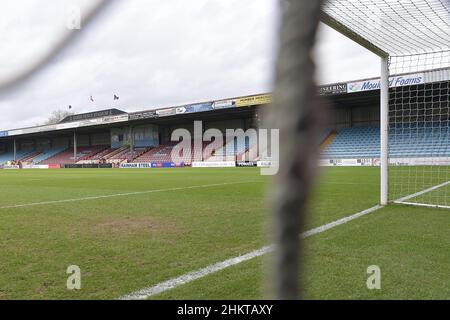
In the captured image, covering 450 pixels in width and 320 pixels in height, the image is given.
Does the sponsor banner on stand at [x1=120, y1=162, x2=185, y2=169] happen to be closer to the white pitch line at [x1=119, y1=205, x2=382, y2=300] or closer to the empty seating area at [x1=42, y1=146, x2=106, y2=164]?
the empty seating area at [x1=42, y1=146, x2=106, y2=164]

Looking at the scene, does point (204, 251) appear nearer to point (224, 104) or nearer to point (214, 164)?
point (224, 104)

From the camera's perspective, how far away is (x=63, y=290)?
3.05 m

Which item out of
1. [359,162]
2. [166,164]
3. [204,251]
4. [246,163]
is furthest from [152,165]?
[204,251]

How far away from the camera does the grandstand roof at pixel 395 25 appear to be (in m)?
5.30

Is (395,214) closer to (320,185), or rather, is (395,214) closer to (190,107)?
(320,185)

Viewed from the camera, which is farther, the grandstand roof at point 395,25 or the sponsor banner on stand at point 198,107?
the sponsor banner on stand at point 198,107

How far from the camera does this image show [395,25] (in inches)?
246

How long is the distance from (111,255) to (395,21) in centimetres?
532

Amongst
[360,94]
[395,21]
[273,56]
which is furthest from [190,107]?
[273,56]

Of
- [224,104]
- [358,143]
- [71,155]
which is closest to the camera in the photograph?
[358,143]

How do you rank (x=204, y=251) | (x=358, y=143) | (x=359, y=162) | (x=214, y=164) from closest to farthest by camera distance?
(x=204, y=251), (x=359, y=162), (x=358, y=143), (x=214, y=164)

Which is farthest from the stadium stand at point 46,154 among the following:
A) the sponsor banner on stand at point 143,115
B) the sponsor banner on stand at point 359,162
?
the sponsor banner on stand at point 359,162

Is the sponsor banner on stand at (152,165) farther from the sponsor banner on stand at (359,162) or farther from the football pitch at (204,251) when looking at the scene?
the football pitch at (204,251)

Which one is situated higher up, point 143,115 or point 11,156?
point 143,115
